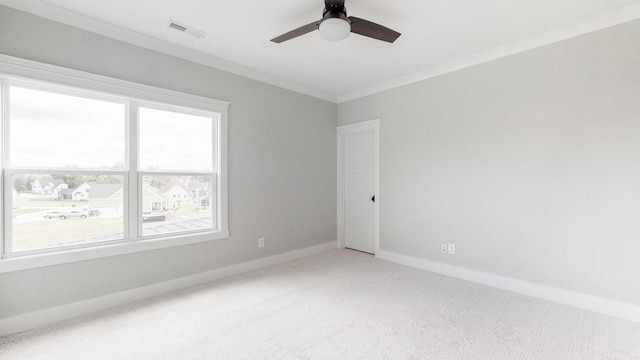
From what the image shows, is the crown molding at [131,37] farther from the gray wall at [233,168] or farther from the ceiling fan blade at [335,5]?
the ceiling fan blade at [335,5]

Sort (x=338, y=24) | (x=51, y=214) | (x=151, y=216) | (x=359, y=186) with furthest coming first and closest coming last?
(x=359, y=186) → (x=151, y=216) → (x=51, y=214) → (x=338, y=24)

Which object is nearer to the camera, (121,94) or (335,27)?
(335,27)

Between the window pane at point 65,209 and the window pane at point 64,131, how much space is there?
144mm

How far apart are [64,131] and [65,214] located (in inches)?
29.0

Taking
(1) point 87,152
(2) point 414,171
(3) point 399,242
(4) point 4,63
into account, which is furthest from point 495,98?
(4) point 4,63

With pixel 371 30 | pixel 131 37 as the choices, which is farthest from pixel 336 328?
pixel 131 37

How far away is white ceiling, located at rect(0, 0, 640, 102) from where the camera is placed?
228cm

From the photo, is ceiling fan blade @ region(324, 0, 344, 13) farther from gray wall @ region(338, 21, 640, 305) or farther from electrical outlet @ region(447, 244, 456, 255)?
electrical outlet @ region(447, 244, 456, 255)

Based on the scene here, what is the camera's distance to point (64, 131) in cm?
246

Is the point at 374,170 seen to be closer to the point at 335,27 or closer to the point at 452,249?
the point at 452,249

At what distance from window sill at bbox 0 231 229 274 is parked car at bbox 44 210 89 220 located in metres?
0.30

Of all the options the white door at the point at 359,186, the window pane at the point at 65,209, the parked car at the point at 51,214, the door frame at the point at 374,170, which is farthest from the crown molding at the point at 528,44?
the parked car at the point at 51,214

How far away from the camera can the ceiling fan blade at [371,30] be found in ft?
6.73

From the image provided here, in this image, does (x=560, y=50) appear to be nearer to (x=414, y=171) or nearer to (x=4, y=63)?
(x=414, y=171)
